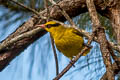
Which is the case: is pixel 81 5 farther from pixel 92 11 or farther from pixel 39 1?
pixel 92 11

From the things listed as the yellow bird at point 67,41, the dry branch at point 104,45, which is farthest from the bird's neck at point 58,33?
the dry branch at point 104,45

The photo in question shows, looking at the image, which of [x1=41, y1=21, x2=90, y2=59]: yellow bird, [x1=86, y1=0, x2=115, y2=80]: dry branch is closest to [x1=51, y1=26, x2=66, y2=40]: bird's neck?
[x1=41, y1=21, x2=90, y2=59]: yellow bird

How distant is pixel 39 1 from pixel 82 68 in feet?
1.07

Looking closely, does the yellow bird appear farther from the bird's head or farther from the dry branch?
the dry branch

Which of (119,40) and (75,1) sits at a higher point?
(75,1)

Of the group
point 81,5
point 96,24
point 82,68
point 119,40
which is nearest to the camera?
point 96,24

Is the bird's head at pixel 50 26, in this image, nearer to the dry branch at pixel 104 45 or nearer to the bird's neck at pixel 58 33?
the bird's neck at pixel 58 33

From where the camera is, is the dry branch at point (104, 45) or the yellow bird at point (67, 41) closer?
the dry branch at point (104, 45)

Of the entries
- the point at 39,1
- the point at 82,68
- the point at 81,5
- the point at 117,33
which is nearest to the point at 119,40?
the point at 117,33

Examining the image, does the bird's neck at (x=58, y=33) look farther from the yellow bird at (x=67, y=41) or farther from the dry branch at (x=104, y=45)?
the dry branch at (x=104, y=45)

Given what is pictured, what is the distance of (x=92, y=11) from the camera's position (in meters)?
0.43

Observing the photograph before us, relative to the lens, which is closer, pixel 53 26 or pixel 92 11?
pixel 92 11

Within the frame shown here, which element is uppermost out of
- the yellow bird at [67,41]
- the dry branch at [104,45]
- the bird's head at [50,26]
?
the dry branch at [104,45]

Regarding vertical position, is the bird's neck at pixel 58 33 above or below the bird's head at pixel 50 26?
below
